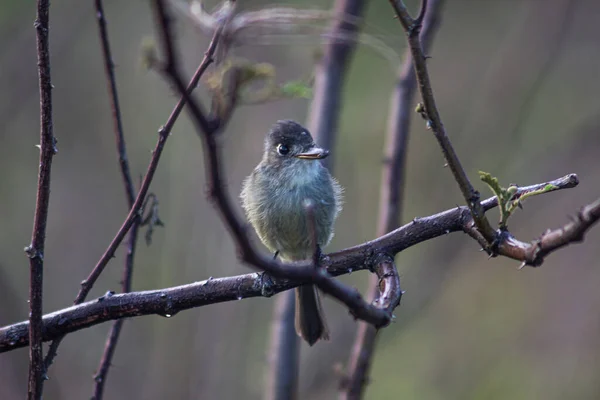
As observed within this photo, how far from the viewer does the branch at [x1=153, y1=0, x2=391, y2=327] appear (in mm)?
1273

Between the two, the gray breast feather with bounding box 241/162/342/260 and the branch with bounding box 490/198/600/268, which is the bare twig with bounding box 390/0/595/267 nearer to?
the branch with bounding box 490/198/600/268

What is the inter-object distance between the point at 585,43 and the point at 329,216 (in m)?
5.10

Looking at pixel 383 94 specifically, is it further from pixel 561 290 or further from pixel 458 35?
pixel 561 290

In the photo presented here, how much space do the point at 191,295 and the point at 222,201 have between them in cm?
A: 137

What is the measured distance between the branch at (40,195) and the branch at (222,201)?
93cm

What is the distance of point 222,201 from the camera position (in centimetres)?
138

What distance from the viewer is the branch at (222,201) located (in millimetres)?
1273

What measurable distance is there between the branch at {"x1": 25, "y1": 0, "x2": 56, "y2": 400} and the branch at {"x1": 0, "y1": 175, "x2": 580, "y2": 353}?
0.80 feet

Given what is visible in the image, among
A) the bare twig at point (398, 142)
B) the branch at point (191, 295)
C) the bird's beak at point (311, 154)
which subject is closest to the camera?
the branch at point (191, 295)

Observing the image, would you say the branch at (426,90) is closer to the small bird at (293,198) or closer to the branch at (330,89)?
the small bird at (293,198)

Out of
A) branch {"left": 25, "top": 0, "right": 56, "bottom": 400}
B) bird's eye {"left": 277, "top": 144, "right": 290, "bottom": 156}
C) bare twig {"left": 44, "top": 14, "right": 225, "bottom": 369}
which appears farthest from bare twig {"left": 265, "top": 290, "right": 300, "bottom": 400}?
branch {"left": 25, "top": 0, "right": 56, "bottom": 400}

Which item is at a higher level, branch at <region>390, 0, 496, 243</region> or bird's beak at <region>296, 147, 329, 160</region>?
bird's beak at <region>296, 147, 329, 160</region>

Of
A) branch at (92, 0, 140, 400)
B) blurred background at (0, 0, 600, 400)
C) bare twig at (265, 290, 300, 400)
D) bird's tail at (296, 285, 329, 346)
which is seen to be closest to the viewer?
branch at (92, 0, 140, 400)

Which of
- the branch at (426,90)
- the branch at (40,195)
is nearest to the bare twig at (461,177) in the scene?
the branch at (426,90)
